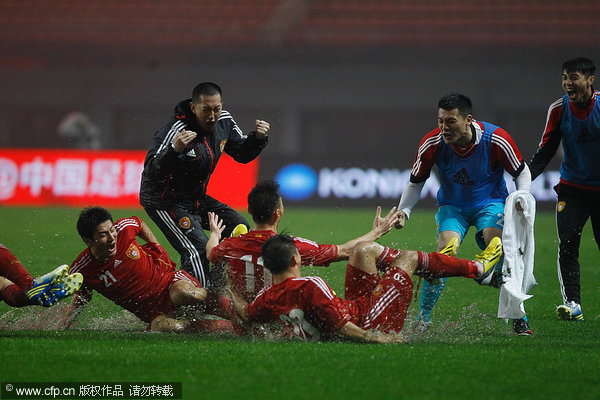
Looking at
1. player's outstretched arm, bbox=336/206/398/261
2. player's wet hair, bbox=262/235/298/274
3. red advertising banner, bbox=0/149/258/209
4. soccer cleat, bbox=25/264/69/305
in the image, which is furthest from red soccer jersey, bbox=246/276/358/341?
red advertising banner, bbox=0/149/258/209

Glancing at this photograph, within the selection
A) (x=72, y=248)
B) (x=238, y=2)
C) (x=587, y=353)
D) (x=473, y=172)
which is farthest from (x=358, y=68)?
(x=587, y=353)

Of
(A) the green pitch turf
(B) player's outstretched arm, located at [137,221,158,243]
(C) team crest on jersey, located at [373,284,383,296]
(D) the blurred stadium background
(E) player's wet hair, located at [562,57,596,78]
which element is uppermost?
(D) the blurred stadium background

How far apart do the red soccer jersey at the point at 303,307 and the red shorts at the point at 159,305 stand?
108 centimetres

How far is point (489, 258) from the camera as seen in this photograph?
19.4 ft

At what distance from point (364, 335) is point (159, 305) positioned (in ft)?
5.85

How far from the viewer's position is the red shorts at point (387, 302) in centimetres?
541

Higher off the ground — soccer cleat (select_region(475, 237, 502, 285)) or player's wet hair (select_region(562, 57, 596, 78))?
player's wet hair (select_region(562, 57, 596, 78))

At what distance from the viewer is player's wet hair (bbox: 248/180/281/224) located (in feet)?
18.7

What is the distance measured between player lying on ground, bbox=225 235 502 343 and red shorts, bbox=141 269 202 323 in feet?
2.40

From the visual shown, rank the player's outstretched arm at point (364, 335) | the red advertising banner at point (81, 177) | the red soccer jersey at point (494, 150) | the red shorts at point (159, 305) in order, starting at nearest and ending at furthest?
the player's outstretched arm at point (364, 335) < the red shorts at point (159, 305) < the red soccer jersey at point (494, 150) < the red advertising banner at point (81, 177)

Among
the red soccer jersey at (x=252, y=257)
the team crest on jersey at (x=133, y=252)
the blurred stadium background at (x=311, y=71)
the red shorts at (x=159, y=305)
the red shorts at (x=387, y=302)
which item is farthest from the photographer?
the blurred stadium background at (x=311, y=71)

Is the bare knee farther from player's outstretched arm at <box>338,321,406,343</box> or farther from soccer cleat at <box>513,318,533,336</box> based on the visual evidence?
soccer cleat at <box>513,318,533,336</box>

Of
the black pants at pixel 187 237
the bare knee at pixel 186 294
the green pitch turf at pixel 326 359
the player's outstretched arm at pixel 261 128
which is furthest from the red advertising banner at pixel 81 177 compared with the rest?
the bare knee at pixel 186 294

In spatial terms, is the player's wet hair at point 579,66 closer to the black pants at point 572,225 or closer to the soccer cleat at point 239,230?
the black pants at point 572,225
